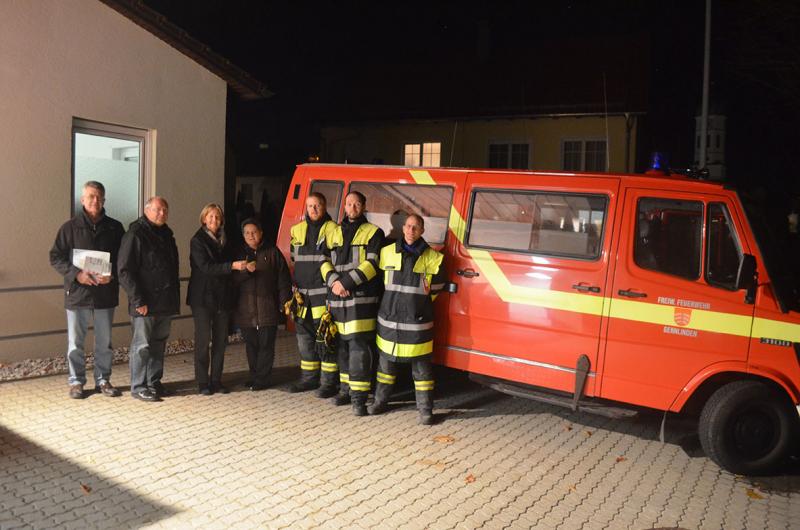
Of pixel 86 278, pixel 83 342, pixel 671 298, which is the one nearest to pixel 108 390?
pixel 83 342

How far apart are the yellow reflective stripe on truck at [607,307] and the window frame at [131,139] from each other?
4.22m

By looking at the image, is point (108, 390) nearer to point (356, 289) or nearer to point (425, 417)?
point (356, 289)

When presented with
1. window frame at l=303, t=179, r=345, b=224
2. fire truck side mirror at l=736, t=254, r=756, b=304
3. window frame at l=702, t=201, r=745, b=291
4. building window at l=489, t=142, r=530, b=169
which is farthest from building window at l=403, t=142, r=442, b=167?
fire truck side mirror at l=736, t=254, r=756, b=304

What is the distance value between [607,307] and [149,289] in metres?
4.28

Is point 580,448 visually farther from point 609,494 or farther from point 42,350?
point 42,350

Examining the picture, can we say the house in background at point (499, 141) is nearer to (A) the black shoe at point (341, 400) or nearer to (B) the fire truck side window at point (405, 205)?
(B) the fire truck side window at point (405, 205)

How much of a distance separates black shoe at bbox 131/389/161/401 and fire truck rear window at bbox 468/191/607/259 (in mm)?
3466

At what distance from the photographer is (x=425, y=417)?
20.5 ft

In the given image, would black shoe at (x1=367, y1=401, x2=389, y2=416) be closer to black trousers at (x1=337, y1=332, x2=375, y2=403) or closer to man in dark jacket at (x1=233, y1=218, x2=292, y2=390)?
black trousers at (x1=337, y1=332, x2=375, y2=403)

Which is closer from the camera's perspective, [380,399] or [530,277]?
[530,277]

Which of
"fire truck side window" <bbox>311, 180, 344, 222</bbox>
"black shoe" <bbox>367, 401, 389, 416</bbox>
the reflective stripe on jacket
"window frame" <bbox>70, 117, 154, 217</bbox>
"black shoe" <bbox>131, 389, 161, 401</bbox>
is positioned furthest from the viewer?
"window frame" <bbox>70, 117, 154, 217</bbox>

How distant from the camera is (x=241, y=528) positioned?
4.06m

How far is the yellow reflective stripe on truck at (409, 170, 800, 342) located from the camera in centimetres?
507

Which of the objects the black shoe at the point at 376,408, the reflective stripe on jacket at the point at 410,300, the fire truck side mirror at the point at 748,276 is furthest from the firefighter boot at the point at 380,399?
the fire truck side mirror at the point at 748,276
